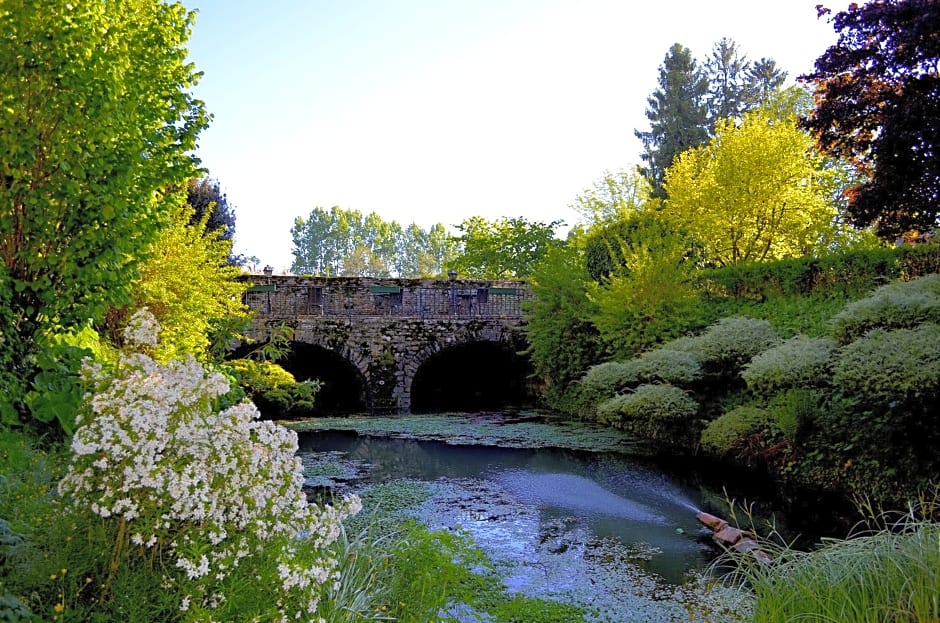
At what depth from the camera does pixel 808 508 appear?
23.5ft

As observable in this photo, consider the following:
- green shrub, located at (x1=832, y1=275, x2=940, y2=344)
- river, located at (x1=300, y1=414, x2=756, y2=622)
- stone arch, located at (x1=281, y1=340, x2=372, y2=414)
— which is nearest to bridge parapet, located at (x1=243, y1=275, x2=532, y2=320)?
stone arch, located at (x1=281, y1=340, x2=372, y2=414)

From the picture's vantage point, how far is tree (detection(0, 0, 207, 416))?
4.72 m

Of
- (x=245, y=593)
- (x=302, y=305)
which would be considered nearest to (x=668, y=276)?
(x=302, y=305)

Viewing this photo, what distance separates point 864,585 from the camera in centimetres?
305

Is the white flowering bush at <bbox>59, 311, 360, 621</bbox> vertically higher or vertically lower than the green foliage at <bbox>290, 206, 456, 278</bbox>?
lower

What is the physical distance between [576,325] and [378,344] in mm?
5066

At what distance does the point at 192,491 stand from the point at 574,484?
6.44m

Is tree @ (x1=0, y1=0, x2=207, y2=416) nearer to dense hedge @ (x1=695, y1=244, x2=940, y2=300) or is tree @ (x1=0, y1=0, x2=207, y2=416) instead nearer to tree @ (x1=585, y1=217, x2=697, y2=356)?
tree @ (x1=585, y1=217, x2=697, y2=356)

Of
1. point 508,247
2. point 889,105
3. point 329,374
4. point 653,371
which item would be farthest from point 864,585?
point 508,247

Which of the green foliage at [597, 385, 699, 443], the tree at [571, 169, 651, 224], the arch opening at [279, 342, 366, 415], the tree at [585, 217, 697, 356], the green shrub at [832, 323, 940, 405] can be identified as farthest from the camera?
the tree at [571, 169, 651, 224]

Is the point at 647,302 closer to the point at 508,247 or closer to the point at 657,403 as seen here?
the point at 657,403

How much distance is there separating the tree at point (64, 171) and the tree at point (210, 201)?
597 inches

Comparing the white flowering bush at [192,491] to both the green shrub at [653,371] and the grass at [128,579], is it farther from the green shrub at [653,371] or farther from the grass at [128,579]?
the green shrub at [653,371]

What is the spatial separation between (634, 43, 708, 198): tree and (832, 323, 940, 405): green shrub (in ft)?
79.7
